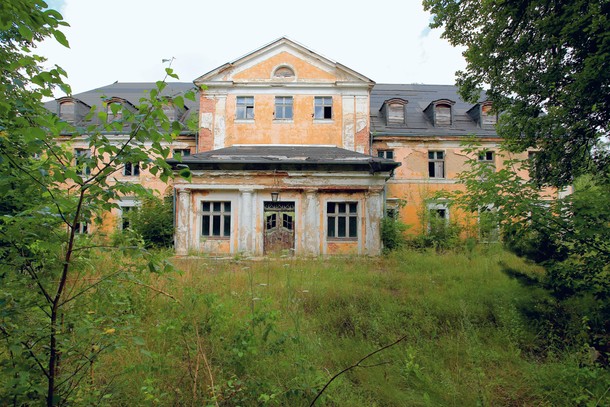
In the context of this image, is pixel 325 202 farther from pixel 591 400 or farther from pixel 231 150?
pixel 591 400

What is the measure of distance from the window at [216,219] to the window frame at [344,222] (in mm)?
4017

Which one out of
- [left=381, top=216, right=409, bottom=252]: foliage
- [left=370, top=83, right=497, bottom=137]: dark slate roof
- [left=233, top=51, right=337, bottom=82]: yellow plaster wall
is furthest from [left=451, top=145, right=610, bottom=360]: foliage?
[left=370, top=83, right=497, bottom=137]: dark slate roof

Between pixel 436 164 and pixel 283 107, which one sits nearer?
pixel 283 107

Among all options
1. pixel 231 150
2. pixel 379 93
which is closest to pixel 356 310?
pixel 231 150

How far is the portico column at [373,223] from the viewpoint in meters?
13.2

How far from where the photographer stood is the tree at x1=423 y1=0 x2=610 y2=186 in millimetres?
4805

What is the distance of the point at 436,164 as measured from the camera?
1862 centimetres

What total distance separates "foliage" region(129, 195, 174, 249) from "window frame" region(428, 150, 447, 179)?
1331 cm

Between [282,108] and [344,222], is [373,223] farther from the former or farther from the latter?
[282,108]

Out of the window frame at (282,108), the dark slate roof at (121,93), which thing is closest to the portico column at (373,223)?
the window frame at (282,108)

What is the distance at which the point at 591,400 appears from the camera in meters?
3.25

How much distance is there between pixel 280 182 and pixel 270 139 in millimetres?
3645

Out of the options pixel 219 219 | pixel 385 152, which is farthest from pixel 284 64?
pixel 219 219

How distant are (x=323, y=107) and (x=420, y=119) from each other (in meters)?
6.74
